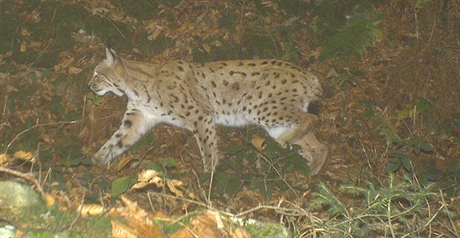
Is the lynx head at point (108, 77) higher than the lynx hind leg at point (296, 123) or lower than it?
higher

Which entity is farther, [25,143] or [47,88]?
[47,88]

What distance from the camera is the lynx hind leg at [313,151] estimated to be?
798 centimetres

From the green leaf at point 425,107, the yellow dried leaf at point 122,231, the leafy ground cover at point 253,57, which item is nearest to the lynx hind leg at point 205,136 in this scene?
the leafy ground cover at point 253,57

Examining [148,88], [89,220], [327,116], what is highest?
[89,220]

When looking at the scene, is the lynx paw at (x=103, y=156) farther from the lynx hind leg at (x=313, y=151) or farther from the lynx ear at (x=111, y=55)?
the lynx hind leg at (x=313, y=151)

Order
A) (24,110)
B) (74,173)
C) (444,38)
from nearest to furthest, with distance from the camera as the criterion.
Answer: (74,173) → (24,110) → (444,38)

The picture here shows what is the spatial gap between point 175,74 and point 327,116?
2258mm

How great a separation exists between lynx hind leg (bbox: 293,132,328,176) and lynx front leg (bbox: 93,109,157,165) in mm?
2008

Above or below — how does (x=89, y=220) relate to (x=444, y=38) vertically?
above

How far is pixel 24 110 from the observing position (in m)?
8.59

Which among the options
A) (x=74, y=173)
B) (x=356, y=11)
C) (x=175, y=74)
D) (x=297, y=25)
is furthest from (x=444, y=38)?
(x=74, y=173)

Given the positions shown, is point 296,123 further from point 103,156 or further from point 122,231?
point 122,231

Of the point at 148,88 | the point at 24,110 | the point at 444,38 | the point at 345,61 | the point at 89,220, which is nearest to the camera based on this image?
the point at 89,220

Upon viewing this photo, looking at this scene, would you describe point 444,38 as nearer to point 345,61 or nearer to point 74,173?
point 345,61
